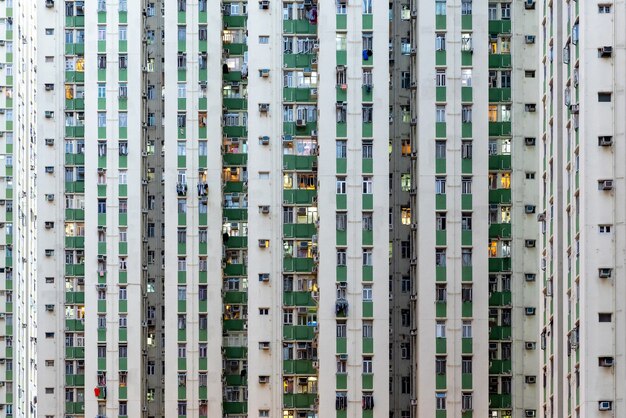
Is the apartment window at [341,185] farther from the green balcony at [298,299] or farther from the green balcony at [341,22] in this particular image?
the green balcony at [341,22]

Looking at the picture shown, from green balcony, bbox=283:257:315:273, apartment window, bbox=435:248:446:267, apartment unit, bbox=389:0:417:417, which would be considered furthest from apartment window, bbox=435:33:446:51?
green balcony, bbox=283:257:315:273

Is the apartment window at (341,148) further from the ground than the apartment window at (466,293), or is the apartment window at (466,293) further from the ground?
the apartment window at (341,148)

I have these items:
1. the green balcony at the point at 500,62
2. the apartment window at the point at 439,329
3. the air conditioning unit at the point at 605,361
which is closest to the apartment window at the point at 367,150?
the green balcony at the point at 500,62

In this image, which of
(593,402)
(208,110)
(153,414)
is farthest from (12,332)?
(593,402)

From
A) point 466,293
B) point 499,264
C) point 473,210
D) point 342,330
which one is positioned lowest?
point 342,330

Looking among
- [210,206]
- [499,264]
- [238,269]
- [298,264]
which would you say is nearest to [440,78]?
[499,264]

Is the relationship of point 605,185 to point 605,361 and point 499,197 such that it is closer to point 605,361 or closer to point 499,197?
point 605,361
